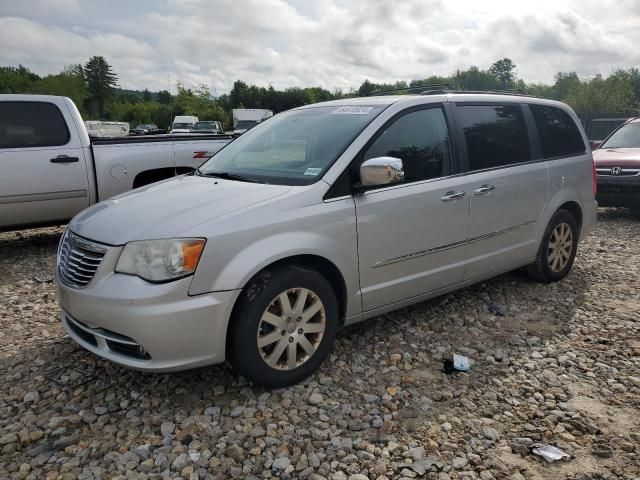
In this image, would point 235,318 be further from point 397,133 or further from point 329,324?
point 397,133

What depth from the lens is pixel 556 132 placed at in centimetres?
504

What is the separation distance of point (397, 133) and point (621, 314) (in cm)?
260

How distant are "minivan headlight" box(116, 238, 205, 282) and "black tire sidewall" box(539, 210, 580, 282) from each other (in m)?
3.48

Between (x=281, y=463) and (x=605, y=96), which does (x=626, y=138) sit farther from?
(x=605, y=96)

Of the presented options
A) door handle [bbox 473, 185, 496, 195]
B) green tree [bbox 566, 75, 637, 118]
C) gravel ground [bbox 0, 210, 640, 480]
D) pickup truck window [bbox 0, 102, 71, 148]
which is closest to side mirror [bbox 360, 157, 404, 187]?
door handle [bbox 473, 185, 496, 195]

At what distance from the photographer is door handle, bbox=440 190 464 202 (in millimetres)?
3855

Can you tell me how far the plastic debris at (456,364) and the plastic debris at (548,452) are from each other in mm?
818

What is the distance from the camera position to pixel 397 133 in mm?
3697

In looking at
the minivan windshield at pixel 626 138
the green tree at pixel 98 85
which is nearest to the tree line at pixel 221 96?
the green tree at pixel 98 85

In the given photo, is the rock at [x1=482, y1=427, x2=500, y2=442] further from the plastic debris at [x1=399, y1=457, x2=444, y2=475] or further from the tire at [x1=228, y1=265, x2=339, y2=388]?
the tire at [x1=228, y1=265, x2=339, y2=388]

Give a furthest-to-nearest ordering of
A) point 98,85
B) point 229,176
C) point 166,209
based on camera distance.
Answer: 1. point 98,85
2. point 229,176
3. point 166,209

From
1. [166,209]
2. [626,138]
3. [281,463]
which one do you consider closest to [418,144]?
[166,209]

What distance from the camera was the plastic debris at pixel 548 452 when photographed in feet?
8.59

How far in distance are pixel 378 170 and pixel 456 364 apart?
1419 millimetres
